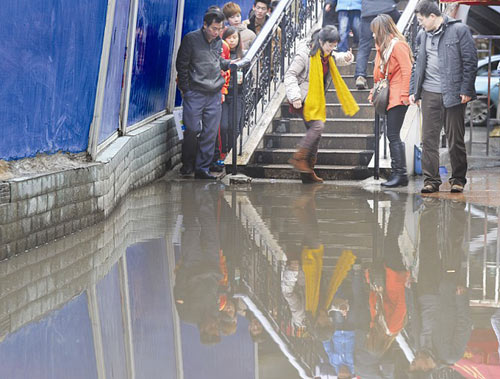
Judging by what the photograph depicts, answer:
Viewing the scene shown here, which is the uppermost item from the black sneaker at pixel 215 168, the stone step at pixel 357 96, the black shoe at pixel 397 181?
the stone step at pixel 357 96

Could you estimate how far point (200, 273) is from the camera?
6305 millimetres

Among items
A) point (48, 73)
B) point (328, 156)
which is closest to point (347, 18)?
point (328, 156)

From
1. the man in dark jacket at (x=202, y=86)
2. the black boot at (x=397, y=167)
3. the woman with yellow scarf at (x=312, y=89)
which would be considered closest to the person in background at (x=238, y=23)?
the man in dark jacket at (x=202, y=86)

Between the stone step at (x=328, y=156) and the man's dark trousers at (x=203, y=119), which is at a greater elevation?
the man's dark trousers at (x=203, y=119)

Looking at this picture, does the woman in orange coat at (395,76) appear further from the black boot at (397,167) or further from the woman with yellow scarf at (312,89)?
the woman with yellow scarf at (312,89)

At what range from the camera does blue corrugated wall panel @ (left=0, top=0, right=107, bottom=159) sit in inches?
274

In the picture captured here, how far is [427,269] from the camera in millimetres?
6375

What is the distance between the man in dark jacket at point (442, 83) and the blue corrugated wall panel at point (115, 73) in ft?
9.79

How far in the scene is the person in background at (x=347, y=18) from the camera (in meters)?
13.9

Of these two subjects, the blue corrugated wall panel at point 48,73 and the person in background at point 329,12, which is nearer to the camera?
the blue corrugated wall panel at point 48,73

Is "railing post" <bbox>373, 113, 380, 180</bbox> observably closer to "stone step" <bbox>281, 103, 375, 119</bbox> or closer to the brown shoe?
the brown shoe

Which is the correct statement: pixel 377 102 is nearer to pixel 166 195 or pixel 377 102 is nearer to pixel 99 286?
pixel 166 195

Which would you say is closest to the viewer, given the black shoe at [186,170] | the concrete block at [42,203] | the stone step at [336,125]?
the concrete block at [42,203]

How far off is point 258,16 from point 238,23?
2.48 ft
